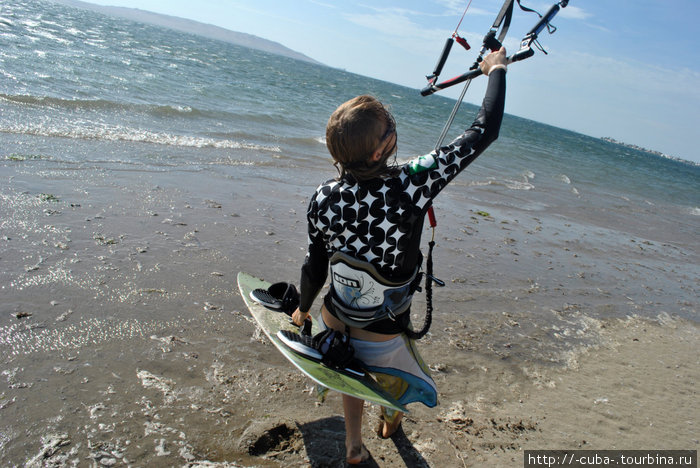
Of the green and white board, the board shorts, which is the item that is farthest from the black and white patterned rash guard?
the green and white board

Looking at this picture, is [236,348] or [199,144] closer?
[236,348]

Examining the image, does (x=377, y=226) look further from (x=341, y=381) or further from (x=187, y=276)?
(x=187, y=276)

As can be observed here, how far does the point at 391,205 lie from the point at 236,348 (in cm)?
192

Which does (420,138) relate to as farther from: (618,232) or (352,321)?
(352,321)

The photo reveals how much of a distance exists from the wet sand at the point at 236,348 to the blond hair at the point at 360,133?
5.23 feet

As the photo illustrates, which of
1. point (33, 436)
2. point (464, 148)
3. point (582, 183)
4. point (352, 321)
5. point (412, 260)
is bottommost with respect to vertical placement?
point (33, 436)

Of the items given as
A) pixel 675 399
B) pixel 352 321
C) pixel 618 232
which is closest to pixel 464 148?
pixel 352 321

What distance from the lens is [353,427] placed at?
7.49 ft

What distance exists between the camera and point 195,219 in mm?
5312

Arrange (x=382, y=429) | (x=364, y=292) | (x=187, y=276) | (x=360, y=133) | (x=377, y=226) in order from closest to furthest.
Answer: (x=360, y=133), (x=377, y=226), (x=364, y=292), (x=382, y=429), (x=187, y=276)

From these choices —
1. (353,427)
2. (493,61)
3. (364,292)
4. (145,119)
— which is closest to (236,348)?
(353,427)

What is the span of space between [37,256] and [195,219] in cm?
175

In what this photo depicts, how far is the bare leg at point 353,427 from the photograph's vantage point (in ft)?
7.27

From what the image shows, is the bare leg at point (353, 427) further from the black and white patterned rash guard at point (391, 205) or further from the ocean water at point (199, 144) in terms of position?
the ocean water at point (199, 144)
